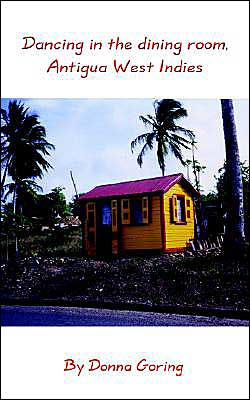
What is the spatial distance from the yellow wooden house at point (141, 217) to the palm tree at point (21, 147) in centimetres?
100

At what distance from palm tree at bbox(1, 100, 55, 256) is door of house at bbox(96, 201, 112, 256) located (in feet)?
5.26

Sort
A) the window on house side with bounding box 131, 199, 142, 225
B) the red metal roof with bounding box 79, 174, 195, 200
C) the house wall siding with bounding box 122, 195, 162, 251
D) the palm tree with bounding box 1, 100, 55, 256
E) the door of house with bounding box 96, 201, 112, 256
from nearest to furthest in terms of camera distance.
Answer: the palm tree with bounding box 1, 100, 55, 256, the red metal roof with bounding box 79, 174, 195, 200, the door of house with bounding box 96, 201, 112, 256, the house wall siding with bounding box 122, 195, 162, 251, the window on house side with bounding box 131, 199, 142, 225

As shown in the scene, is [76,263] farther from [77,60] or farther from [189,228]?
[77,60]

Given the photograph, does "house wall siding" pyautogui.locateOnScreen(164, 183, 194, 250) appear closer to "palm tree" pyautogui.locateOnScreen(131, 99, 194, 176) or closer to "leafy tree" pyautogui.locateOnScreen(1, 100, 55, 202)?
"palm tree" pyautogui.locateOnScreen(131, 99, 194, 176)

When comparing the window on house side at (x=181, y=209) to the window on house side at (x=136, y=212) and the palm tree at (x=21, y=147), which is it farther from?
the palm tree at (x=21, y=147)

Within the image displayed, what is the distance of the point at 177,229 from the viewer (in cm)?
652

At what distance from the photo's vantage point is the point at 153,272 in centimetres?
612

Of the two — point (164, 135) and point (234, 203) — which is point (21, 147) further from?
point (234, 203)

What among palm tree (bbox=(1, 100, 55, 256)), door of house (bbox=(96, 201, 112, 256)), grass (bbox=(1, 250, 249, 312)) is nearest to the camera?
palm tree (bbox=(1, 100, 55, 256))

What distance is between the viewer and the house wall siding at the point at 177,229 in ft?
20.7

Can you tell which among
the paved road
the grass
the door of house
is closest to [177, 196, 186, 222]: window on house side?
the grass

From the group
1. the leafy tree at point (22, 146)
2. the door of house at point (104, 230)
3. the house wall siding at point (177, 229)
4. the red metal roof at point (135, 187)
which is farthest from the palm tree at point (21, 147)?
the house wall siding at point (177, 229)

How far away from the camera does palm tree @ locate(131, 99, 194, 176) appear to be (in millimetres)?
4883

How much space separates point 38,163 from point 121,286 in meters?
1.91
